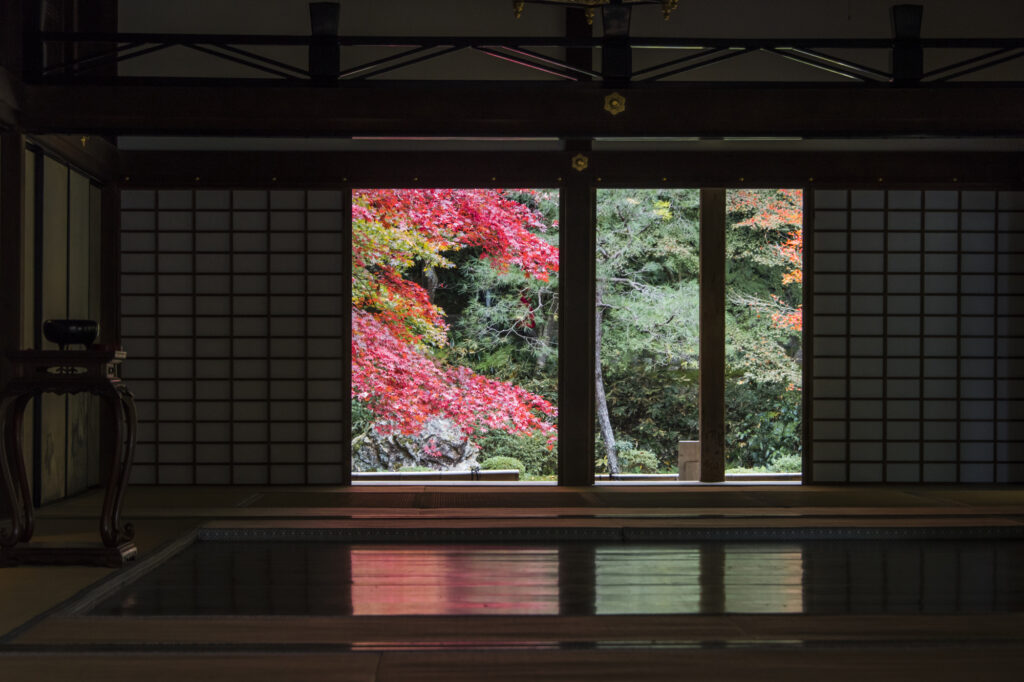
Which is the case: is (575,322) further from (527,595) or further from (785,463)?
(785,463)

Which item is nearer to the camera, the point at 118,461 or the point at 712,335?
the point at 118,461

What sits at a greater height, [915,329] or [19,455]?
[915,329]

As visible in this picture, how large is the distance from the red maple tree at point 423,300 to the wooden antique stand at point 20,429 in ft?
19.2

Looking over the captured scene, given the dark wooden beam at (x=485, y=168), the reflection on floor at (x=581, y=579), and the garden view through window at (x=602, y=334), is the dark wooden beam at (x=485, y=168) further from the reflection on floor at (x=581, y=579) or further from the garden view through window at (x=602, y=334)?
the garden view through window at (x=602, y=334)

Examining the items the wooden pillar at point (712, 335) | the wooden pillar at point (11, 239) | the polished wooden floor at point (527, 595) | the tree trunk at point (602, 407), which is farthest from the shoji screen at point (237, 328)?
the tree trunk at point (602, 407)

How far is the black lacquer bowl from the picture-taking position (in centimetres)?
355

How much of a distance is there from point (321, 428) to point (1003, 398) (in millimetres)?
4516

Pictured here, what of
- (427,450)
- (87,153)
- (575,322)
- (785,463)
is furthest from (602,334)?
(87,153)

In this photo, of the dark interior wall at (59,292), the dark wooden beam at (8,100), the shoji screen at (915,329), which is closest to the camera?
the dark wooden beam at (8,100)

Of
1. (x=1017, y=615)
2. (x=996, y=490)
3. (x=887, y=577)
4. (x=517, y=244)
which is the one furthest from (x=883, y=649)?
(x=517, y=244)

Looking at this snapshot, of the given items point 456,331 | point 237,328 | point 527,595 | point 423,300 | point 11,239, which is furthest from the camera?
point 456,331

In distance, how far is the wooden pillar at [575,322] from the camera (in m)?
6.19

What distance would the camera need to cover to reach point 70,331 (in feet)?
11.7

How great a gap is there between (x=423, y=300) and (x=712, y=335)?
13.4 feet
